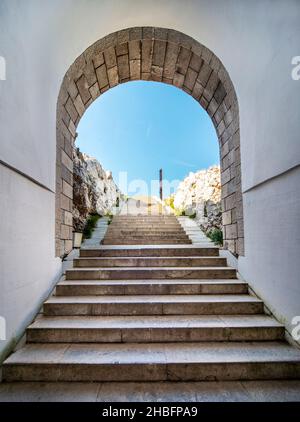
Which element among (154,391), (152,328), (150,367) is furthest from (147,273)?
(154,391)

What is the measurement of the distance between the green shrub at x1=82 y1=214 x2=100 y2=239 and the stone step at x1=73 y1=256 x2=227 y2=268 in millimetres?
1621

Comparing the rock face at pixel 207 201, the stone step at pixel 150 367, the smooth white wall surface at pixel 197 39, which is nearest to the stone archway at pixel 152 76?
the smooth white wall surface at pixel 197 39

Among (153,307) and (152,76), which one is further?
(152,76)

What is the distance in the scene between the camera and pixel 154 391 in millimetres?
1696

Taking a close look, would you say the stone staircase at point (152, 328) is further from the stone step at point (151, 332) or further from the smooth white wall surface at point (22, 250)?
the smooth white wall surface at point (22, 250)

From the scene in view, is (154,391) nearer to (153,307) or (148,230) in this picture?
(153,307)

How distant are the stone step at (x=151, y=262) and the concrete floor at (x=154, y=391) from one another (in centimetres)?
165

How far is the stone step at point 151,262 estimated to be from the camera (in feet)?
10.9

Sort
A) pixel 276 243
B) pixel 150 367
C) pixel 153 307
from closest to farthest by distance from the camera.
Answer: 1. pixel 150 367
2. pixel 276 243
3. pixel 153 307

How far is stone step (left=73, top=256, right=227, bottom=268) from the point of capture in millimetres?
3316

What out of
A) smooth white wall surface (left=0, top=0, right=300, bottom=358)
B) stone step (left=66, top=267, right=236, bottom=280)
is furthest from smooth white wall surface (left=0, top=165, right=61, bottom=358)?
stone step (left=66, top=267, right=236, bottom=280)

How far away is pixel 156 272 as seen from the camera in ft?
10.0

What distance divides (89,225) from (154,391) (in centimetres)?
422

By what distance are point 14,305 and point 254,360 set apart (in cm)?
213
